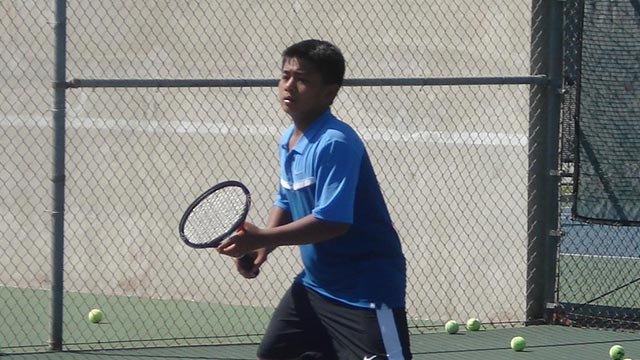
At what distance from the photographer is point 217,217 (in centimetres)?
439

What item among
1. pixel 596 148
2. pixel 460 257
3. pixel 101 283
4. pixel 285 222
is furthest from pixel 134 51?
pixel 285 222

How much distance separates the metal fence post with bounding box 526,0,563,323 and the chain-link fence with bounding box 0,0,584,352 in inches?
1.3

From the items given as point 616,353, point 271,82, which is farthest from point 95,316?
point 616,353

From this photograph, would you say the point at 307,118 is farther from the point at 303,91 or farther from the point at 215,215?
the point at 215,215

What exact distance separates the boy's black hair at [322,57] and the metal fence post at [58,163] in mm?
2795

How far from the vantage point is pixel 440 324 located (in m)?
8.17

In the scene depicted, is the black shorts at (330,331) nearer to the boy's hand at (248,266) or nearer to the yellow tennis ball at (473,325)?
the boy's hand at (248,266)

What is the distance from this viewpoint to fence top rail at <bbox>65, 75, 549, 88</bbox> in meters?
7.02

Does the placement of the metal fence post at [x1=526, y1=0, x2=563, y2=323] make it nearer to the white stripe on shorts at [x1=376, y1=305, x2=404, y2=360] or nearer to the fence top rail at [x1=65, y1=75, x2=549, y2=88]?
the fence top rail at [x1=65, y1=75, x2=549, y2=88]

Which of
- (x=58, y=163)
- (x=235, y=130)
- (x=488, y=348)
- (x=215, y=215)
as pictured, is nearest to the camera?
(x=215, y=215)

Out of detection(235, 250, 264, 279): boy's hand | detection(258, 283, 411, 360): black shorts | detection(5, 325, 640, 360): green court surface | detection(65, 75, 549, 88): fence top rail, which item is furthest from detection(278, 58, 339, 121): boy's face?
detection(5, 325, 640, 360): green court surface

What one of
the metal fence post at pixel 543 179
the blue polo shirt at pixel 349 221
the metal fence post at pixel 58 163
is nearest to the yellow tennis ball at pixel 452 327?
the metal fence post at pixel 543 179

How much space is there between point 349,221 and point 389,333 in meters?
0.43

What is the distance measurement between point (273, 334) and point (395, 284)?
52 cm
